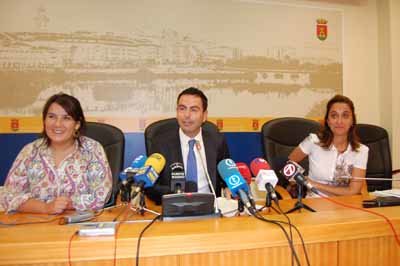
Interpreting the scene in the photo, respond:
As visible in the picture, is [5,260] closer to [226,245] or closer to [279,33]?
[226,245]

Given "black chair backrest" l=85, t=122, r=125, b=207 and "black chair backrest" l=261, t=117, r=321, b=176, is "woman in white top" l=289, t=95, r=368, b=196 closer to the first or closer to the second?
"black chair backrest" l=261, t=117, r=321, b=176

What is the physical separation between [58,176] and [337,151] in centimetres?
168

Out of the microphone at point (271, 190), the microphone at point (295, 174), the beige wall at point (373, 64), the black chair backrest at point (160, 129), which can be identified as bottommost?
the microphone at point (271, 190)

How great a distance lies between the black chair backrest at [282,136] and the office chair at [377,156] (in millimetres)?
491

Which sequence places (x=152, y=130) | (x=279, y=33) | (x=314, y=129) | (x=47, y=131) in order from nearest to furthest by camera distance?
(x=47, y=131)
(x=152, y=130)
(x=314, y=129)
(x=279, y=33)

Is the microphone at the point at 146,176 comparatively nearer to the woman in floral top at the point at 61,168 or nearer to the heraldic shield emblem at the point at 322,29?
the woman in floral top at the point at 61,168

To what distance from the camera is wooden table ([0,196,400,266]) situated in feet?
2.94

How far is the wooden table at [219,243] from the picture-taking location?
0.90 meters

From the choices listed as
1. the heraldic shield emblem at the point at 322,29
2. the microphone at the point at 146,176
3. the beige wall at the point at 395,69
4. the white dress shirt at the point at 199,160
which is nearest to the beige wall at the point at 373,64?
the beige wall at the point at 395,69

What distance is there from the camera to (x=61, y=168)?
157 centimetres

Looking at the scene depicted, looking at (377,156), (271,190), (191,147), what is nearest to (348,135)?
(377,156)

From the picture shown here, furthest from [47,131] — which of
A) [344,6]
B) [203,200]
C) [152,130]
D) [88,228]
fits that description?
[344,6]

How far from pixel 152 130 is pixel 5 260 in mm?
1295

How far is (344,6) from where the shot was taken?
3.35m
